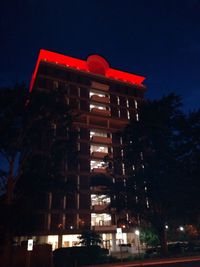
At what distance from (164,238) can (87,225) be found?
69.9 feet

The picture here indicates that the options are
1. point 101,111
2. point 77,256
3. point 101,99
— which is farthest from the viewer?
point 101,99

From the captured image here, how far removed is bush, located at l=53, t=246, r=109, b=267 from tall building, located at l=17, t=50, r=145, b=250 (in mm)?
15360

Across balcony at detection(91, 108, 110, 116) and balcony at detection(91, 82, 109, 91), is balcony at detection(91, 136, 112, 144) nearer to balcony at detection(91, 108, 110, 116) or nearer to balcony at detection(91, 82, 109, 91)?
balcony at detection(91, 108, 110, 116)

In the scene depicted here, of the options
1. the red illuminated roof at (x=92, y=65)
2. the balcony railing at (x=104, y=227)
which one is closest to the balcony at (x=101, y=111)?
the red illuminated roof at (x=92, y=65)

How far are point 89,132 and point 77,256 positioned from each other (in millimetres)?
36110

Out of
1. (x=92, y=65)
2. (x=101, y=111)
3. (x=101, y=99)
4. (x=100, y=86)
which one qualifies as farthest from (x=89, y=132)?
(x=92, y=65)

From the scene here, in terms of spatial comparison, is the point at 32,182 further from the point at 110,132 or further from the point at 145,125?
the point at 110,132

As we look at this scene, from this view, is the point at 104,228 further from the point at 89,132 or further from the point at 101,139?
the point at 89,132

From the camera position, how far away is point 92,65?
6669 centimetres

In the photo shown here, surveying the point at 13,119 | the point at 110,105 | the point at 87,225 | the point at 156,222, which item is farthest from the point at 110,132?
the point at 13,119

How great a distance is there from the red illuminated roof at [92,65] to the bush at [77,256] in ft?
153

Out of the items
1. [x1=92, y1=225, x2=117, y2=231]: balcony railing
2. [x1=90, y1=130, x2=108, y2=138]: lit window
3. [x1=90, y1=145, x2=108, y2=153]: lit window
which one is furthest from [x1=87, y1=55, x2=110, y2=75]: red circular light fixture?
[x1=92, y1=225, x2=117, y2=231]: balcony railing

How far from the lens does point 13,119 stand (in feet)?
79.2

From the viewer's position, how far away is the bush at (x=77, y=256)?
78.6 feet
